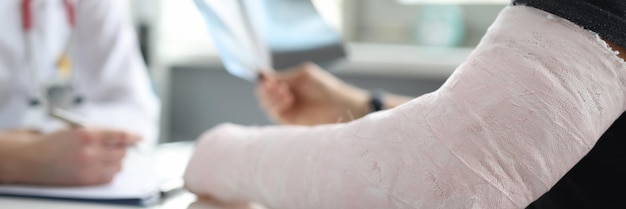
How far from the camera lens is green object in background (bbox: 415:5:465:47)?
1.89 meters

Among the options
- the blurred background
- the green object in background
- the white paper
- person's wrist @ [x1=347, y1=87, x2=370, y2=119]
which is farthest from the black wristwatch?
the green object in background

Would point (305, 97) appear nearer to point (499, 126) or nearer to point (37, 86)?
point (37, 86)

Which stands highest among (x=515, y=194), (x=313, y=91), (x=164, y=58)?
(x=515, y=194)

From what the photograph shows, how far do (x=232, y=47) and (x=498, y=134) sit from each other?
0.39 meters

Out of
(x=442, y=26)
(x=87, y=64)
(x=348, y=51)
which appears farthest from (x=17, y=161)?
(x=442, y=26)

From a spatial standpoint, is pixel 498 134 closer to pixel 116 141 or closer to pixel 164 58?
pixel 116 141

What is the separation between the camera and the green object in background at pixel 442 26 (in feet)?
6.19

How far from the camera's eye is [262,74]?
0.84m

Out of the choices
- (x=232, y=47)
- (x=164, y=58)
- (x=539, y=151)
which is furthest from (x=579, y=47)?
Result: (x=164, y=58)

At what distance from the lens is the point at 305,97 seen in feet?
3.37

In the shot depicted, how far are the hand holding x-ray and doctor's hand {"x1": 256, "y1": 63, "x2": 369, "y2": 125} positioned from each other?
0.04 metres

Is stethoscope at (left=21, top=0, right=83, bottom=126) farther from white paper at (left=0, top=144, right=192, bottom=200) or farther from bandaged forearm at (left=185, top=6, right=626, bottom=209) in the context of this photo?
bandaged forearm at (left=185, top=6, right=626, bottom=209)

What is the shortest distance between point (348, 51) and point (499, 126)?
1490mm

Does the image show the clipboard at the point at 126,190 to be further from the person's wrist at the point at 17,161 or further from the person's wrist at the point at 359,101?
the person's wrist at the point at 359,101
